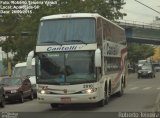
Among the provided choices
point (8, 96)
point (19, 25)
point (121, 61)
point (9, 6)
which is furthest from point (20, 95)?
point (9, 6)

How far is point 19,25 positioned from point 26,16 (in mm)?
3033

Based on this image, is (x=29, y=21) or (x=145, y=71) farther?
(x=145, y=71)

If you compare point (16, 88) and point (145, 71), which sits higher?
point (16, 88)

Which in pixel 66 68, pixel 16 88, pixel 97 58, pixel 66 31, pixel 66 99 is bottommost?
pixel 16 88

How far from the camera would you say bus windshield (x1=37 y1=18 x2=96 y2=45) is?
2214 centimetres

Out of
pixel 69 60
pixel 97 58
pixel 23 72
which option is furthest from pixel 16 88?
Answer: pixel 97 58

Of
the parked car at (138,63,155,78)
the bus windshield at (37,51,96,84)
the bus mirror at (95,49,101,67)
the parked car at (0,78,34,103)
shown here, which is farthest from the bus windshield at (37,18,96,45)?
the parked car at (138,63,155,78)

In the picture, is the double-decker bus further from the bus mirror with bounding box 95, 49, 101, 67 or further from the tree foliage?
the tree foliage

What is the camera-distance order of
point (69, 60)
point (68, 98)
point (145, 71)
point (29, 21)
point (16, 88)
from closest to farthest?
point (68, 98) < point (69, 60) < point (16, 88) < point (29, 21) < point (145, 71)

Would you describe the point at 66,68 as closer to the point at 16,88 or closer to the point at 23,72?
the point at 16,88

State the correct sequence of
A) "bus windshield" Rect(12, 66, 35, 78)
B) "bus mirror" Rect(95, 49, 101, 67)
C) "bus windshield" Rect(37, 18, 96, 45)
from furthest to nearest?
"bus windshield" Rect(12, 66, 35, 78) → "bus windshield" Rect(37, 18, 96, 45) → "bus mirror" Rect(95, 49, 101, 67)

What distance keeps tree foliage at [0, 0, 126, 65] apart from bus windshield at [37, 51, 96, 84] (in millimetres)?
31915

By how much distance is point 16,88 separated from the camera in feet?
97.7

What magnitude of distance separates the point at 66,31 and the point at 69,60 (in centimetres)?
130
